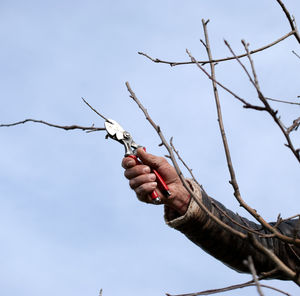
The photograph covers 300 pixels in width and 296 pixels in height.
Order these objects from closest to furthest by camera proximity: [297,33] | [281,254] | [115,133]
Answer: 1. [297,33]
2. [115,133]
3. [281,254]

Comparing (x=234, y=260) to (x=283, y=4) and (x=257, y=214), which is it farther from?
(x=283, y=4)

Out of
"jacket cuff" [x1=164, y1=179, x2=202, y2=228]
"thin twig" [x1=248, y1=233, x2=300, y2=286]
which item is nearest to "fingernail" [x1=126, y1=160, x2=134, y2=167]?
"jacket cuff" [x1=164, y1=179, x2=202, y2=228]

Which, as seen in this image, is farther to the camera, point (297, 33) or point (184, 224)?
point (184, 224)

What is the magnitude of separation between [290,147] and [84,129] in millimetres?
1209

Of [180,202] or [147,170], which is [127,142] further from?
[180,202]

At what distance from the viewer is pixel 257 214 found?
194 centimetres

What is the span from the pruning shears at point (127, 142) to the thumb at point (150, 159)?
0.10ft

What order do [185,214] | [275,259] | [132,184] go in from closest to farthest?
[275,259], [132,184], [185,214]

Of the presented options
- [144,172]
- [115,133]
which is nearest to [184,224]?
[144,172]

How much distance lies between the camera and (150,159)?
115 inches

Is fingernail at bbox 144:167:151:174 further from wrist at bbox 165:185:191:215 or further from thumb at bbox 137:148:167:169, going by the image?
wrist at bbox 165:185:191:215

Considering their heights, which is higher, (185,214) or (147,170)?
(147,170)

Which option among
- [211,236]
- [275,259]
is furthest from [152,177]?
[275,259]

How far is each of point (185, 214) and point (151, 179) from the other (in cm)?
44
